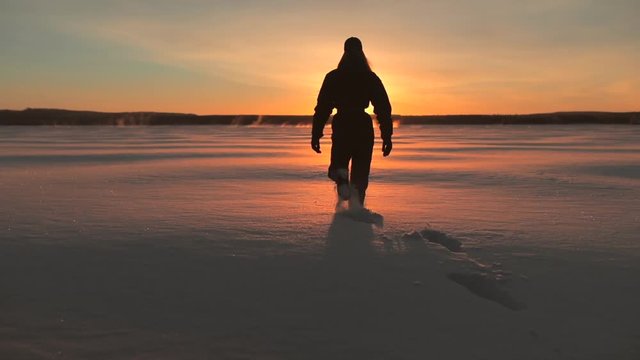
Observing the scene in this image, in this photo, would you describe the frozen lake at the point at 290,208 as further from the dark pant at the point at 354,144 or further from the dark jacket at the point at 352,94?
the dark jacket at the point at 352,94

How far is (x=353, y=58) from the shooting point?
4766 mm

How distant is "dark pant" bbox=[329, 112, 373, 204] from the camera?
4824 millimetres

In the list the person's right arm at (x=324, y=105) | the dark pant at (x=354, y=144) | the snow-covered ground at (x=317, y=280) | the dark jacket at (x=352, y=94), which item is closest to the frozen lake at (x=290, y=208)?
the snow-covered ground at (x=317, y=280)

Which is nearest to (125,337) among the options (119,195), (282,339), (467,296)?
(282,339)

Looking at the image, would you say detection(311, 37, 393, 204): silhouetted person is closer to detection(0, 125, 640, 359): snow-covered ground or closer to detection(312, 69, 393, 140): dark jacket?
detection(312, 69, 393, 140): dark jacket

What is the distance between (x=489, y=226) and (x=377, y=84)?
5.45 feet

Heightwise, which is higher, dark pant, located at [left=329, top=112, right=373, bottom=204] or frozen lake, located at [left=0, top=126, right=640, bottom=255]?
dark pant, located at [left=329, top=112, right=373, bottom=204]

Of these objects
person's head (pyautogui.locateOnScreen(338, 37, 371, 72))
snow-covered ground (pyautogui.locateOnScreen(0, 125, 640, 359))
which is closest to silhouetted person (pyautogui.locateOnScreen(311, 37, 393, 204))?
person's head (pyautogui.locateOnScreen(338, 37, 371, 72))

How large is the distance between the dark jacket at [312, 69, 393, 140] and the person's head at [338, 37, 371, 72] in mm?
45

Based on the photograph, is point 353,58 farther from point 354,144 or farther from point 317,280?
point 317,280

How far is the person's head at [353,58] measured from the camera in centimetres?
475

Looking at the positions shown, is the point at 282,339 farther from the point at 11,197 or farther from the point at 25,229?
the point at 11,197

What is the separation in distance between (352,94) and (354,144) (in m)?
0.46

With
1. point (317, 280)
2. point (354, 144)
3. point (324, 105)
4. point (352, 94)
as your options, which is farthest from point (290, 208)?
point (317, 280)
